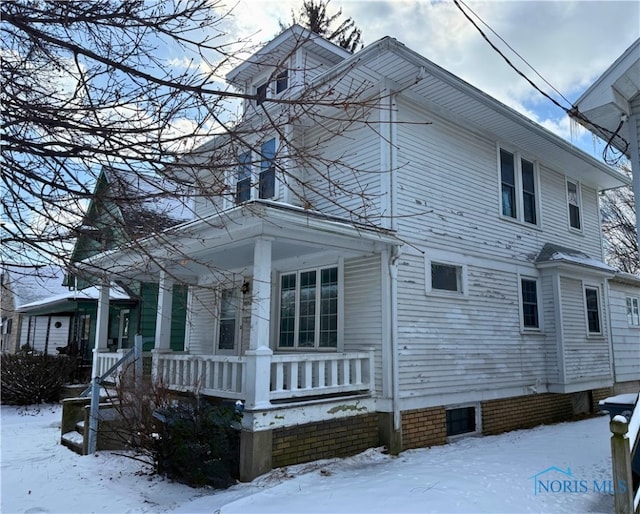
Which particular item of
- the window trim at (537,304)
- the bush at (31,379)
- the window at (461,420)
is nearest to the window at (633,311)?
the window trim at (537,304)

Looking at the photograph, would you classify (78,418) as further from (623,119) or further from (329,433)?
(623,119)

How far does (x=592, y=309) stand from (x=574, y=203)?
2859 mm

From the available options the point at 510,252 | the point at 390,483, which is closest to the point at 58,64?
the point at 390,483

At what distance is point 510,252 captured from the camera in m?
10.7

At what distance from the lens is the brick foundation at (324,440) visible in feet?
21.9

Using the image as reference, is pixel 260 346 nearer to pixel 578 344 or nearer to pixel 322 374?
pixel 322 374

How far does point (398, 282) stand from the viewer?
8195mm

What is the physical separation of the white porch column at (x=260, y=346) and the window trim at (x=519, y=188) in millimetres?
6129

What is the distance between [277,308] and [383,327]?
292 centimetres

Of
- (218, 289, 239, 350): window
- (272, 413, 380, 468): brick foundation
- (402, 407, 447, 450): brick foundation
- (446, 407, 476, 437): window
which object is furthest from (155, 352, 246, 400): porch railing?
(446, 407, 476, 437): window

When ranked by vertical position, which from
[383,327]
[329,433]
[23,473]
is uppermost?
[383,327]

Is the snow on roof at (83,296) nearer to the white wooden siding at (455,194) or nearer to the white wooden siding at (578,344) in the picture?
the white wooden siding at (455,194)

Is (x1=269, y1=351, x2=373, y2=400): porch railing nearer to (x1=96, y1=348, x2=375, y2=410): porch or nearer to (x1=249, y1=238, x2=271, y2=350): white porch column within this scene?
(x1=96, y1=348, x2=375, y2=410): porch

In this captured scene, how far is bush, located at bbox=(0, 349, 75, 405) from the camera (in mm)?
13531
